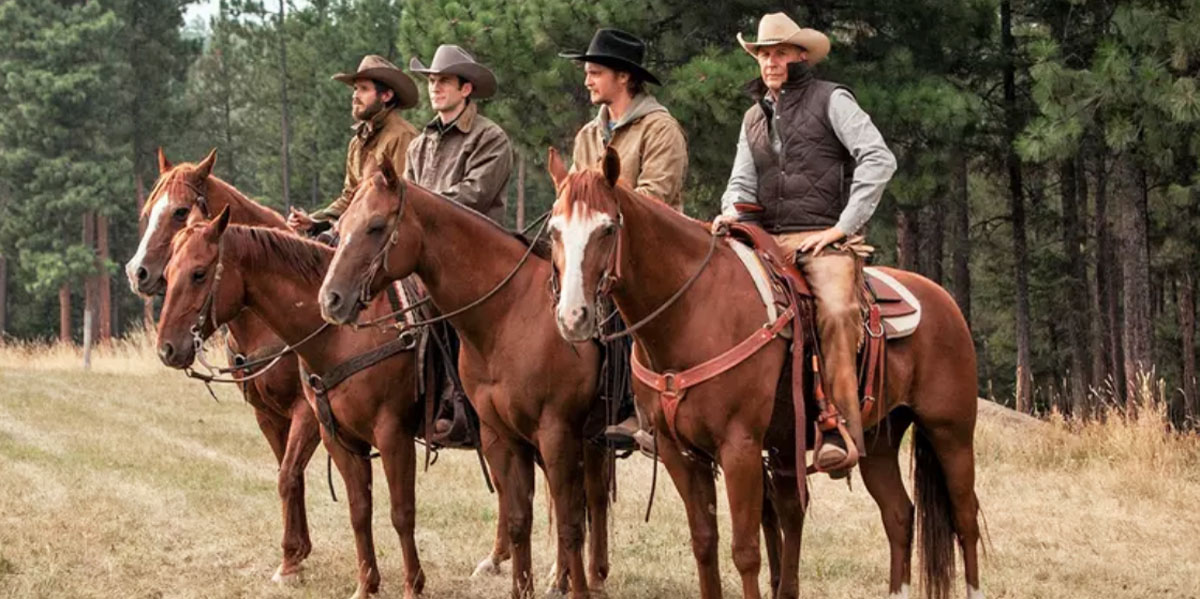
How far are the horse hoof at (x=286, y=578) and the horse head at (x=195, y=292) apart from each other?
1.69 metres

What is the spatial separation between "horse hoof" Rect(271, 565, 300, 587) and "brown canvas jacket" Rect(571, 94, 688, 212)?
10.5ft

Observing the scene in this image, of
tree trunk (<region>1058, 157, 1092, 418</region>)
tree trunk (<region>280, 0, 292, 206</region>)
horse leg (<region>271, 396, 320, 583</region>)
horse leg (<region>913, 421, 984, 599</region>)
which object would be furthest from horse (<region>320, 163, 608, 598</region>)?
tree trunk (<region>280, 0, 292, 206</region>)

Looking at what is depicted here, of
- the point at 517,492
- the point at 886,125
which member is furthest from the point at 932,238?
the point at 517,492

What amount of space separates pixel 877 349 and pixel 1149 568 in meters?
3.23

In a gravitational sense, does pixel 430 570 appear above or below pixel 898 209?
below

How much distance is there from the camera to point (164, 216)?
8.17 metres

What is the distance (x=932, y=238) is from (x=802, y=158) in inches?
758

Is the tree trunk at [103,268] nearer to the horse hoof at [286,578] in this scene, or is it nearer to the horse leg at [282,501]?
the horse leg at [282,501]

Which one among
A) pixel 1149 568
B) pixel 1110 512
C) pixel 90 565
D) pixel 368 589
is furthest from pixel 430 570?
pixel 1110 512

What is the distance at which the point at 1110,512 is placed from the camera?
34.2 feet

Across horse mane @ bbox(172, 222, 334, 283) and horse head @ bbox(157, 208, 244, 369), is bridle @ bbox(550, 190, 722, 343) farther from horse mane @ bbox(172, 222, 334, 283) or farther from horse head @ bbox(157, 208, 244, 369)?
horse head @ bbox(157, 208, 244, 369)

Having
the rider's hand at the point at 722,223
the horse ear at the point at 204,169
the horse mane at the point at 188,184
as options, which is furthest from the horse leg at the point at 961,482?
the horse ear at the point at 204,169

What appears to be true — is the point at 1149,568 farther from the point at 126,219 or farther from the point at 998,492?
the point at 126,219

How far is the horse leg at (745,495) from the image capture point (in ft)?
19.4
